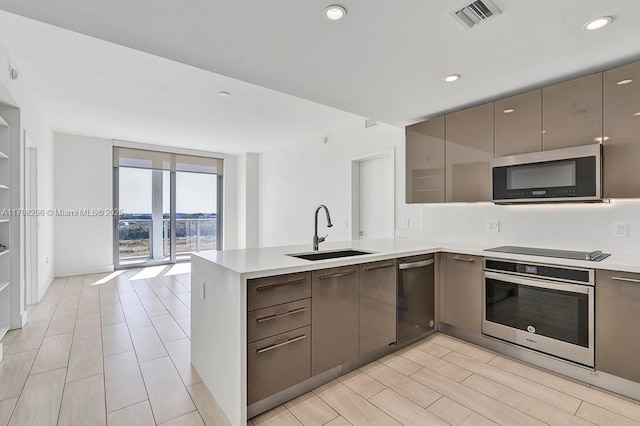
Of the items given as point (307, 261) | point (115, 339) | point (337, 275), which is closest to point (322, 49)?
point (307, 261)

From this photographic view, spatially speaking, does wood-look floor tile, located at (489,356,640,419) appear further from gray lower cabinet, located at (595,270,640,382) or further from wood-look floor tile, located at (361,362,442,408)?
wood-look floor tile, located at (361,362,442,408)

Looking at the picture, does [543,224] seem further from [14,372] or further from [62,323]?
[62,323]

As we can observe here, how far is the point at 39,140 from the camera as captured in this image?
161 inches

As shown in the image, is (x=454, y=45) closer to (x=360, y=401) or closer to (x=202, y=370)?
(x=360, y=401)

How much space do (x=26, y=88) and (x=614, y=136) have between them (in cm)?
557

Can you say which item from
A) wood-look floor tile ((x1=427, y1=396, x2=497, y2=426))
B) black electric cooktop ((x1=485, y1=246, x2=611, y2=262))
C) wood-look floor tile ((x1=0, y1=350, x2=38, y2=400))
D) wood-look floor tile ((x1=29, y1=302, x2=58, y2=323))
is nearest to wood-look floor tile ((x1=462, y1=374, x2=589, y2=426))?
wood-look floor tile ((x1=427, y1=396, x2=497, y2=426))

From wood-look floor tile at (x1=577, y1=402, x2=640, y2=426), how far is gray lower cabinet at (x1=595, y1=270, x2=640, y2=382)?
0.28 meters

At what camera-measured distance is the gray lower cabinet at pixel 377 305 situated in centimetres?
227

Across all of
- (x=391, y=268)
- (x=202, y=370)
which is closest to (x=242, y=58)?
(x=391, y=268)

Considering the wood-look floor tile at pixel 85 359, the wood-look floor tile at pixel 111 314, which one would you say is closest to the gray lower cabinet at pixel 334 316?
the wood-look floor tile at pixel 85 359

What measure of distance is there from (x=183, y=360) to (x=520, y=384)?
8.43ft

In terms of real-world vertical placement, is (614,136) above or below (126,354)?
above

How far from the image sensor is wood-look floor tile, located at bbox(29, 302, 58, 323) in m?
3.35

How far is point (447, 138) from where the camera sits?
3047 mm
